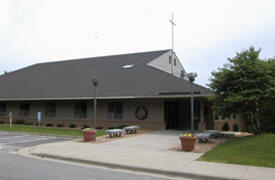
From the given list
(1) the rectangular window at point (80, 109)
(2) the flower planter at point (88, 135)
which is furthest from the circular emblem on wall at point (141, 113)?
(2) the flower planter at point (88, 135)

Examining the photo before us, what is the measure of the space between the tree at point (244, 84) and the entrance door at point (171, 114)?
21.9 ft

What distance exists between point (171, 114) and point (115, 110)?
457 cm

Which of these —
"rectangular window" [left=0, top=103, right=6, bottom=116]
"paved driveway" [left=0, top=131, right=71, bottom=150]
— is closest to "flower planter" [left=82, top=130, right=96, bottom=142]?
"paved driveway" [left=0, top=131, right=71, bottom=150]

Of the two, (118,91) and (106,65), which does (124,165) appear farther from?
(106,65)

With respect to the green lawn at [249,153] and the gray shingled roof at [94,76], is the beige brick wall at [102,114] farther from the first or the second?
the green lawn at [249,153]

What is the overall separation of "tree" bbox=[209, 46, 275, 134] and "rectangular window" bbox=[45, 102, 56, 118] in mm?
15956

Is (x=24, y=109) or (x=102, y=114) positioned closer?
(x=102, y=114)

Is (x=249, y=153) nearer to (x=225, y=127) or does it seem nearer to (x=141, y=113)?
(x=141, y=113)

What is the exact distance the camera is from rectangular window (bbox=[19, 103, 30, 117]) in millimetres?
26995

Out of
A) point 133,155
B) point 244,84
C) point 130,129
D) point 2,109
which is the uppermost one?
point 244,84

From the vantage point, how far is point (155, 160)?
943cm

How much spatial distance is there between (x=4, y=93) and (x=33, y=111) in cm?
424

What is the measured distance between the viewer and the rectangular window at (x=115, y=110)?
72.5 ft

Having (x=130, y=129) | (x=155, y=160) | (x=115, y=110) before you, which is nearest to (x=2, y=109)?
(x=115, y=110)
